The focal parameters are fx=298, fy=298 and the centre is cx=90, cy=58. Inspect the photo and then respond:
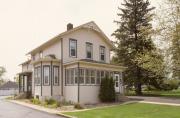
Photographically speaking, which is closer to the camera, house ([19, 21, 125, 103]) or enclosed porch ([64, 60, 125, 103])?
enclosed porch ([64, 60, 125, 103])

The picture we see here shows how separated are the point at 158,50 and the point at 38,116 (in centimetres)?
882

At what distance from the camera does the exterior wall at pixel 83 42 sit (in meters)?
31.5

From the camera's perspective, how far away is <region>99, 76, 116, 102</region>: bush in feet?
96.8

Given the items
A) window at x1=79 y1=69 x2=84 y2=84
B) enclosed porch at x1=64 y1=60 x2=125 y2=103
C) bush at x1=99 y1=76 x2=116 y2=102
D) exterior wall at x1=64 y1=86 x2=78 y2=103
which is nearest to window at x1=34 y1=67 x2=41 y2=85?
enclosed porch at x1=64 y1=60 x2=125 y2=103

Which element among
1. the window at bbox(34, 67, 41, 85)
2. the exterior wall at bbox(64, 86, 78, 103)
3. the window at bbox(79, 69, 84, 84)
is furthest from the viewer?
the window at bbox(34, 67, 41, 85)

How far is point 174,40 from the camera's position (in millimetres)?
15625

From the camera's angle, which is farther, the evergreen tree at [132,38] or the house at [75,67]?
the evergreen tree at [132,38]

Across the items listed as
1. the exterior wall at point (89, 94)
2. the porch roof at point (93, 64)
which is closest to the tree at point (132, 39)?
the porch roof at point (93, 64)

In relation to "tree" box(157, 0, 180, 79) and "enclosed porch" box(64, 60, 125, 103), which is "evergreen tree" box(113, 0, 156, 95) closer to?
"enclosed porch" box(64, 60, 125, 103)

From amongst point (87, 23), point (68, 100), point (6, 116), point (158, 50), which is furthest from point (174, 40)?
point (87, 23)

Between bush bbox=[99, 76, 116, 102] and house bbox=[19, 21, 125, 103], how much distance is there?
586mm

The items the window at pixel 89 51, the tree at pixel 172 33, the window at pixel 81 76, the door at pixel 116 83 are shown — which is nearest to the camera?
the tree at pixel 172 33

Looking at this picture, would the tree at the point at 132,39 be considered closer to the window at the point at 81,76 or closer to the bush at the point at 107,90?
the bush at the point at 107,90

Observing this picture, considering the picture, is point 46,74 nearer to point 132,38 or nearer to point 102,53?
point 102,53
